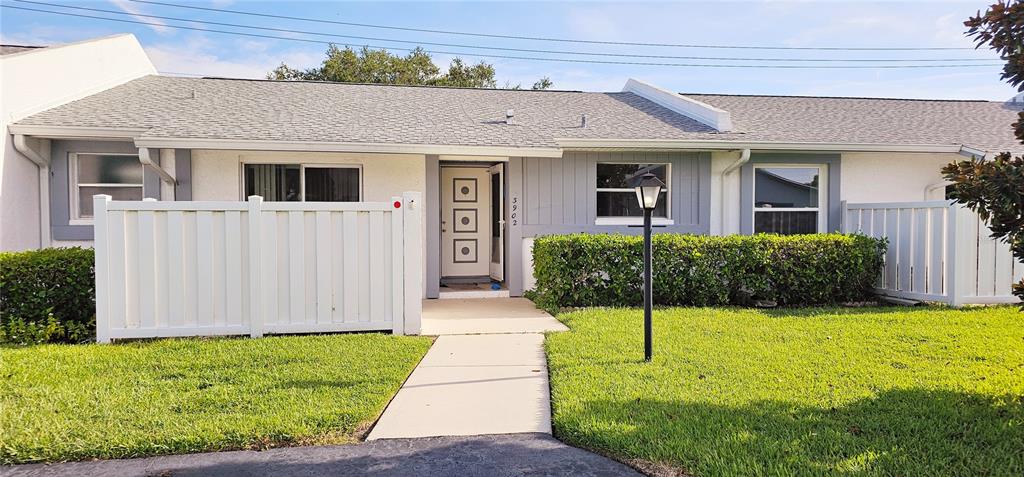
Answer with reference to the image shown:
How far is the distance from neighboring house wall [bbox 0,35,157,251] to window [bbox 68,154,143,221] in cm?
48

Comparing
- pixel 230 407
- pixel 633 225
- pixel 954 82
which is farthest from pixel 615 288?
pixel 954 82

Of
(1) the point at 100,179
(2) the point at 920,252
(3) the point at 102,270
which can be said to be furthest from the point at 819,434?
(1) the point at 100,179

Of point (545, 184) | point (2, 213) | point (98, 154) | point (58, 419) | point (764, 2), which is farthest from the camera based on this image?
point (764, 2)

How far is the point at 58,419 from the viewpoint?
4113 mm

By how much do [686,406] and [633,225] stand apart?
268 inches

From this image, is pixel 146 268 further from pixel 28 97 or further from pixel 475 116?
pixel 475 116

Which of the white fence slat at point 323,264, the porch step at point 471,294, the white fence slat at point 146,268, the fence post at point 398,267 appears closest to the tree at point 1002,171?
the fence post at point 398,267

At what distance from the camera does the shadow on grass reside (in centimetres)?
334

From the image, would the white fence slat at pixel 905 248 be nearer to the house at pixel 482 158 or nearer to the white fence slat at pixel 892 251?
the white fence slat at pixel 892 251

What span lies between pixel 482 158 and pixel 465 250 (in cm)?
228

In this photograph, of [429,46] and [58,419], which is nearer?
[58,419]

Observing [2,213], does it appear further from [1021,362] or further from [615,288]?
[1021,362]

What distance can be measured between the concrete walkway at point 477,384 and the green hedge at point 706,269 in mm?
973

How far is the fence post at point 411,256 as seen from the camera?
693cm
